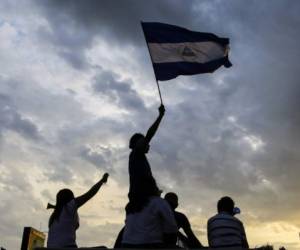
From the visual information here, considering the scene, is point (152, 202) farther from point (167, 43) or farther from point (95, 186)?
point (167, 43)

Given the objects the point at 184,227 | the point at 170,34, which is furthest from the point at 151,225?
the point at 170,34

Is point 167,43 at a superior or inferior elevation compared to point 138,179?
superior

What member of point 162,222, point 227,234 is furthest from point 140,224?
point 227,234

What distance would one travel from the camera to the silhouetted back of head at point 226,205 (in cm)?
779

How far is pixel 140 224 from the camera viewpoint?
6.29 meters

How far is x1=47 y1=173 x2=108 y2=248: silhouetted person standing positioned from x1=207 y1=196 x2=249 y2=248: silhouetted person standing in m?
1.99

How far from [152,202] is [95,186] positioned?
2086 mm

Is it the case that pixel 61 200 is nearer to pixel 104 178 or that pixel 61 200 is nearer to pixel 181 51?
pixel 104 178

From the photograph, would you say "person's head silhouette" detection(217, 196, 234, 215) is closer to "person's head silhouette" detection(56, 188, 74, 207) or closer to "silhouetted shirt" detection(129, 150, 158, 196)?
"silhouetted shirt" detection(129, 150, 158, 196)

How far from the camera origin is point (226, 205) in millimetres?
7812

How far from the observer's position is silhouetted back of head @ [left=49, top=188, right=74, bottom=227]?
8.10m

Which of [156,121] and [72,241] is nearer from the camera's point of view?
[156,121]

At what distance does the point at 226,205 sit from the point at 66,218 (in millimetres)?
2525

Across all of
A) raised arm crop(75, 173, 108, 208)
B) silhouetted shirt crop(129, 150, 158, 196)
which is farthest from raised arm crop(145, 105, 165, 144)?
raised arm crop(75, 173, 108, 208)
